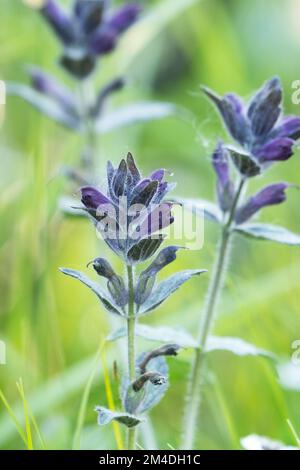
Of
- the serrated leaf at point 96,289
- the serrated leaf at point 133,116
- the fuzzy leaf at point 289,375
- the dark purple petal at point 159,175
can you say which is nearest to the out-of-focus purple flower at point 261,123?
the dark purple petal at point 159,175

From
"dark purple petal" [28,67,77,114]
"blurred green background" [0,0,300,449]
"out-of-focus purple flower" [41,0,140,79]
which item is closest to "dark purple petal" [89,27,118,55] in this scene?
"out-of-focus purple flower" [41,0,140,79]

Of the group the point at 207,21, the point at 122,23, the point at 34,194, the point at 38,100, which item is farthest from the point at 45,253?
the point at 207,21

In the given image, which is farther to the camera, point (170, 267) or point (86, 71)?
point (170, 267)

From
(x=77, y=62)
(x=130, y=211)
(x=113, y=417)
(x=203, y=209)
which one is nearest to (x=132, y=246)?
(x=130, y=211)

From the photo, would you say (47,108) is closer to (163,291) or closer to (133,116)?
(133,116)

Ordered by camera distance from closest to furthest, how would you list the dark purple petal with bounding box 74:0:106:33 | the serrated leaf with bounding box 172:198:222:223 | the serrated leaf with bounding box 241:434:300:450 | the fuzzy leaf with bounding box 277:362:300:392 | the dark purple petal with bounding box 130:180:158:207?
1. the dark purple petal with bounding box 130:180:158:207
2. the serrated leaf with bounding box 241:434:300:450
3. the serrated leaf with bounding box 172:198:222:223
4. the fuzzy leaf with bounding box 277:362:300:392
5. the dark purple petal with bounding box 74:0:106:33

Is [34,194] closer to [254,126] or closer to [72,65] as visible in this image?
[72,65]

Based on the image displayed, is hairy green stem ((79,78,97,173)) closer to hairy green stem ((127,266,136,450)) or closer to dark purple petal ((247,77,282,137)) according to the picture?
dark purple petal ((247,77,282,137))
